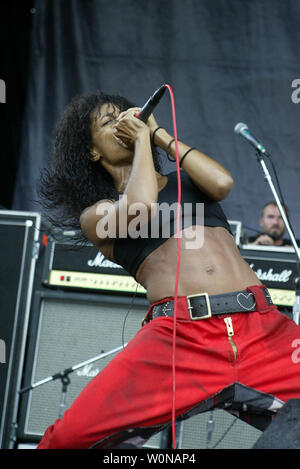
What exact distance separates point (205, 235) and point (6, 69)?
3.45 metres

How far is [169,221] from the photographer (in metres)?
2.24

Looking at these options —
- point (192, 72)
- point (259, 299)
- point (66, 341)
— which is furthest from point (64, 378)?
point (192, 72)

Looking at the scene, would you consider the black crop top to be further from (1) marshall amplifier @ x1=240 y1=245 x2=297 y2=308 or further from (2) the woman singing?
(1) marshall amplifier @ x1=240 y1=245 x2=297 y2=308

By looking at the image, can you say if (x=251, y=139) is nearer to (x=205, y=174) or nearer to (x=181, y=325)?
(x=205, y=174)

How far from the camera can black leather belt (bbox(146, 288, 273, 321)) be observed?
6.74 feet

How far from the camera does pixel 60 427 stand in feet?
6.33

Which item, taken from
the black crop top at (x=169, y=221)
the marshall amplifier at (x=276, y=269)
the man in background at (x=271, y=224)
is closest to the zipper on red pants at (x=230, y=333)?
the black crop top at (x=169, y=221)

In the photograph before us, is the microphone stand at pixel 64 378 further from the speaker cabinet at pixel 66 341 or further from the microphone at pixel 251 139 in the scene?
the microphone at pixel 251 139

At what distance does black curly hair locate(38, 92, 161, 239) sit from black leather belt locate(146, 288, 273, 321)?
29.0 inches

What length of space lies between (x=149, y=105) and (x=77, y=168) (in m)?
0.63

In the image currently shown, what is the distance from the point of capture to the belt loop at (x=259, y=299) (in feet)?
6.89

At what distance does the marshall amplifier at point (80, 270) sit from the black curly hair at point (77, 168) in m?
1.14

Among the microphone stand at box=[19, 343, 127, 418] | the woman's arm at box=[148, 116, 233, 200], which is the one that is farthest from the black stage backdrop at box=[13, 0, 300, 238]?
the woman's arm at box=[148, 116, 233, 200]
